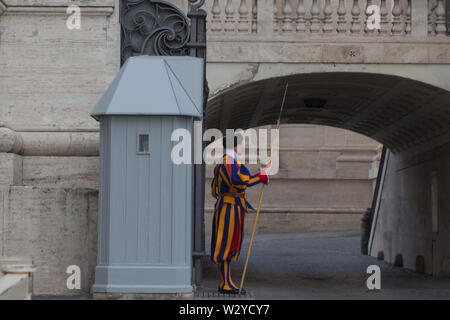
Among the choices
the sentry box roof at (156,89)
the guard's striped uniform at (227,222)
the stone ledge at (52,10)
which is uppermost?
the stone ledge at (52,10)

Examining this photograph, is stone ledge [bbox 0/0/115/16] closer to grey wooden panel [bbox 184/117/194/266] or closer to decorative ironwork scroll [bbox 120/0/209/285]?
decorative ironwork scroll [bbox 120/0/209/285]

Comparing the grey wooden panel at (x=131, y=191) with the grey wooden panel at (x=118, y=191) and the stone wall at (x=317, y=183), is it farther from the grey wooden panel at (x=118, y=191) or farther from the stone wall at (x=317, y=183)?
the stone wall at (x=317, y=183)

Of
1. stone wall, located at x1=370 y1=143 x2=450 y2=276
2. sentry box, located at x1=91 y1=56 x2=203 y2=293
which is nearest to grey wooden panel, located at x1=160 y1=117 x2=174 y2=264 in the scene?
sentry box, located at x1=91 y1=56 x2=203 y2=293

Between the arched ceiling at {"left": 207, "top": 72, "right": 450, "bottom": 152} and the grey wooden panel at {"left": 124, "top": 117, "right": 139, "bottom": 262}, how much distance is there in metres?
2.42

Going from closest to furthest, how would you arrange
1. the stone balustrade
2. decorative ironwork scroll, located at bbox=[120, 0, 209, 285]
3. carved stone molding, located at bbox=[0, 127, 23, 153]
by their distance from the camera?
decorative ironwork scroll, located at bbox=[120, 0, 209, 285], carved stone molding, located at bbox=[0, 127, 23, 153], the stone balustrade

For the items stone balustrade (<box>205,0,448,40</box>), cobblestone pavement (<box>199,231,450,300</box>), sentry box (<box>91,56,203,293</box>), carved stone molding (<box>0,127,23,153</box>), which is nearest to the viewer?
sentry box (<box>91,56,203,293</box>)

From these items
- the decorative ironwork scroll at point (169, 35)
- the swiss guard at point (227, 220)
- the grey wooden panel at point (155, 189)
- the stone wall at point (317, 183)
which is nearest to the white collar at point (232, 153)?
the swiss guard at point (227, 220)

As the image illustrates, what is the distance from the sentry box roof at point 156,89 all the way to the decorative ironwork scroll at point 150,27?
2.07 feet

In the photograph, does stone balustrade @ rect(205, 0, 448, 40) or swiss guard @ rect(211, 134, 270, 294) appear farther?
stone balustrade @ rect(205, 0, 448, 40)

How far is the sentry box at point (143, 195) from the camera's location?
1057cm

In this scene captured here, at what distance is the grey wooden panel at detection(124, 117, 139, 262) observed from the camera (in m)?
10.6

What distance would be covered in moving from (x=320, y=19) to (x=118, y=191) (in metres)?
4.40

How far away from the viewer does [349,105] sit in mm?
16594
